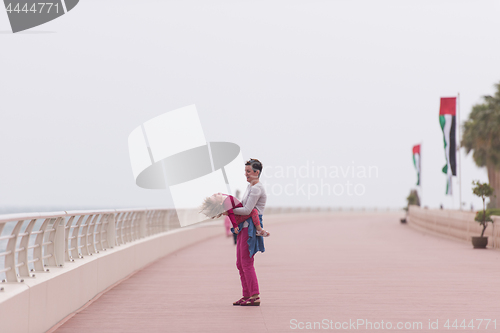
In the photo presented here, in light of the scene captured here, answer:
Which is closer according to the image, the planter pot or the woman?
the woman

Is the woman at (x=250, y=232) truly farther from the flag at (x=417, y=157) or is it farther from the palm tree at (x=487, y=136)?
the palm tree at (x=487, y=136)

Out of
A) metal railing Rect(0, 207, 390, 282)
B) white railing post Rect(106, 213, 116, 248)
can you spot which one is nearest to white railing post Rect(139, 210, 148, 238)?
→ metal railing Rect(0, 207, 390, 282)

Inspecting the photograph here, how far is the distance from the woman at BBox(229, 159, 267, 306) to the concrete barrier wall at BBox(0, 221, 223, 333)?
7.77 feet

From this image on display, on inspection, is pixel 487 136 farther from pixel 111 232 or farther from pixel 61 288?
pixel 61 288

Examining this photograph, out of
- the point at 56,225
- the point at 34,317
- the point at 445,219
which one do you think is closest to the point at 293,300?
the point at 56,225

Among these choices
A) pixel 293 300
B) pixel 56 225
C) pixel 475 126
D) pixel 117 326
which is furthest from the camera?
pixel 475 126

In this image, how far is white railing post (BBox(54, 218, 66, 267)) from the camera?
9.99m

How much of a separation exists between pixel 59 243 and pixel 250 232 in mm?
2684

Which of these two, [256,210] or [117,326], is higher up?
[256,210]

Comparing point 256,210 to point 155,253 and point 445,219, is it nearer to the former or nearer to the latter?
point 155,253

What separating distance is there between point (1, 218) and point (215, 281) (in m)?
7.65

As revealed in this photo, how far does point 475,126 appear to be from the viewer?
64.6m

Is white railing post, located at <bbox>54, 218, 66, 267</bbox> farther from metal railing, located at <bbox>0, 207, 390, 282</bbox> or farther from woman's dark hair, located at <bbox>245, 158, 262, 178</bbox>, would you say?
woman's dark hair, located at <bbox>245, 158, 262, 178</bbox>

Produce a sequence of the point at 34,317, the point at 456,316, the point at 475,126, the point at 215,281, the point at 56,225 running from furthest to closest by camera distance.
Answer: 1. the point at 475,126
2. the point at 215,281
3. the point at 56,225
4. the point at 456,316
5. the point at 34,317
